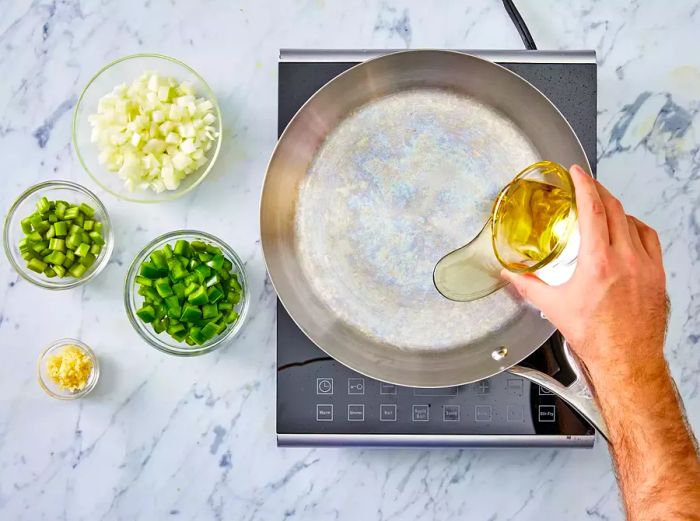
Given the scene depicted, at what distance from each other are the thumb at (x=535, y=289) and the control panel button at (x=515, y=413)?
220 mm

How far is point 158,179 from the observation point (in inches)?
39.3

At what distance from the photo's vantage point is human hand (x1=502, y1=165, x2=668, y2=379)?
708 mm

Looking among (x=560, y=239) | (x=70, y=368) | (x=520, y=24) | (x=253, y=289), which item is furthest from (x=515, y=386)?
(x=70, y=368)

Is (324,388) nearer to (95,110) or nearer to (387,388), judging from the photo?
(387,388)

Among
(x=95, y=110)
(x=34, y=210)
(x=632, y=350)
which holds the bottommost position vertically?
(x=632, y=350)

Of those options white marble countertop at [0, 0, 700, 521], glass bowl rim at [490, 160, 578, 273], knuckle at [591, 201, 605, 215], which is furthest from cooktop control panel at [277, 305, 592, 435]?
knuckle at [591, 201, 605, 215]

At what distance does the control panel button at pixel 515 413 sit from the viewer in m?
0.95

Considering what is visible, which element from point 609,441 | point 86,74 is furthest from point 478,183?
point 86,74

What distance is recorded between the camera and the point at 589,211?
0.69 meters

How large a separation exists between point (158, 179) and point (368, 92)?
32cm

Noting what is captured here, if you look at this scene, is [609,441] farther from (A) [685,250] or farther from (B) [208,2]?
(B) [208,2]

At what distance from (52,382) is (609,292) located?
77 centimetres

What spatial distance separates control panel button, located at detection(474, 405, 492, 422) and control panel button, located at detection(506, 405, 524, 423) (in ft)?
0.08

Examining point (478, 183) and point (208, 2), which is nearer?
point (478, 183)
